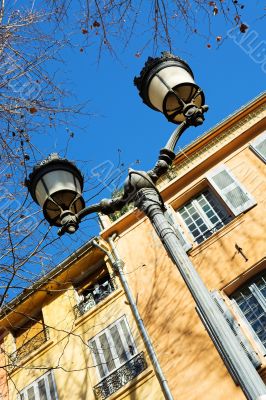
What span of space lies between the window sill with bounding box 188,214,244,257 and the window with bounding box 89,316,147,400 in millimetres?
2539

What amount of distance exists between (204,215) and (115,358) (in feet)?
14.5

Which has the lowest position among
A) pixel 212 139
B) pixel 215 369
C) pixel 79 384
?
pixel 215 369

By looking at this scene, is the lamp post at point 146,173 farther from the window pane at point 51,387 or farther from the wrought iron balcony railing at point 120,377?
the window pane at point 51,387

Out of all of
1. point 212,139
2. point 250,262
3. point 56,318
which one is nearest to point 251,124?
point 212,139

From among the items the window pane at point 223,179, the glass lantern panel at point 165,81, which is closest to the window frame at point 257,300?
the window pane at point 223,179

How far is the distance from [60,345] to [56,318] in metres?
1.10

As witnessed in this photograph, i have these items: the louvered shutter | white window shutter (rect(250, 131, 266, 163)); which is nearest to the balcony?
the louvered shutter

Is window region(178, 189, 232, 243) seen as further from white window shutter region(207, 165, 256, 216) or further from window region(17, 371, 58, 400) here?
window region(17, 371, 58, 400)

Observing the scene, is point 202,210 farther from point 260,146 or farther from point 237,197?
point 260,146

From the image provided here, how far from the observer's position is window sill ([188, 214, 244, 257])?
10781 mm

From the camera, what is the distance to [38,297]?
13.5 meters

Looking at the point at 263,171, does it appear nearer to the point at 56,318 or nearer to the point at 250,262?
the point at 250,262

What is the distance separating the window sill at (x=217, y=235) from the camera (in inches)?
424

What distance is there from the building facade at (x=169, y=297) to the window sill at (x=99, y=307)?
28 mm
